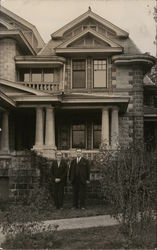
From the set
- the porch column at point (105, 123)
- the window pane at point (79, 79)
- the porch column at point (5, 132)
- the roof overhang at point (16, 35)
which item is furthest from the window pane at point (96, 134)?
the roof overhang at point (16, 35)

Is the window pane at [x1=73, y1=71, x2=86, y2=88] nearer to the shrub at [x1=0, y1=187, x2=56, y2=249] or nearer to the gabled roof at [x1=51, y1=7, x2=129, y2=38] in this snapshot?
the gabled roof at [x1=51, y1=7, x2=129, y2=38]

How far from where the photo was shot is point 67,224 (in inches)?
498

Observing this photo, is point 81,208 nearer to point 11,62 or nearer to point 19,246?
point 19,246

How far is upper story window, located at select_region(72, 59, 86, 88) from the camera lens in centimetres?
2669

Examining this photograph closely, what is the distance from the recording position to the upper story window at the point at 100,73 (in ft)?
87.1

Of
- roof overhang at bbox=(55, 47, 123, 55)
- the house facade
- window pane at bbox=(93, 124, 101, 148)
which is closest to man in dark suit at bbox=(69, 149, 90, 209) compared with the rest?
the house facade

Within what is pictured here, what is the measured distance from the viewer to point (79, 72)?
26.8 m

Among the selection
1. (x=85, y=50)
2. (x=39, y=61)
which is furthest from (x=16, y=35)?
(x=85, y=50)

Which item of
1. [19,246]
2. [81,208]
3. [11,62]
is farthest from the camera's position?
[11,62]

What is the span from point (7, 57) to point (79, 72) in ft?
11.9

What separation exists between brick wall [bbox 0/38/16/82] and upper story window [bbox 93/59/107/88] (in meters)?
4.02

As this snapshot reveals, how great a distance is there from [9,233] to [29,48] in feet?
58.6

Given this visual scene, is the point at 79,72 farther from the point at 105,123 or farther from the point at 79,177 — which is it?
the point at 79,177

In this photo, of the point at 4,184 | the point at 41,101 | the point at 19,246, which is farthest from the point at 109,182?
the point at 41,101
